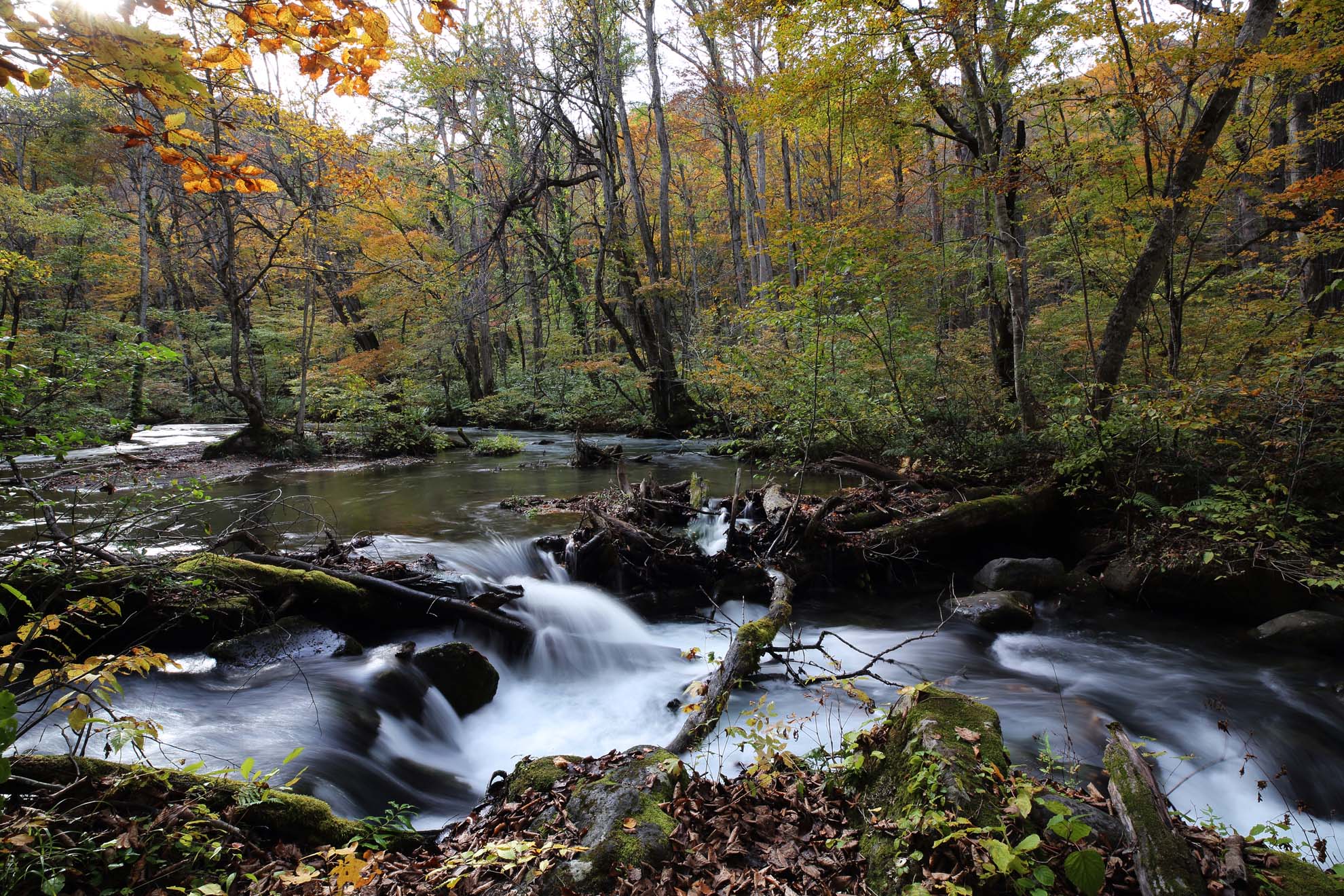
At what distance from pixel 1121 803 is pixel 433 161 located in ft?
73.6

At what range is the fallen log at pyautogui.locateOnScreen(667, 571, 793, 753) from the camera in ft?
12.7

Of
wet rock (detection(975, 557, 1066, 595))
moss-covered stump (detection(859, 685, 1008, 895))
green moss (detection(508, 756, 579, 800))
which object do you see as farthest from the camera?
wet rock (detection(975, 557, 1066, 595))

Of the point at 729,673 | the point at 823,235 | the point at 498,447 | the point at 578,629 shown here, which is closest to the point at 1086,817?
the point at 729,673

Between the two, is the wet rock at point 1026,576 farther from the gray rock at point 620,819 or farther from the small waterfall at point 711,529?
the gray rock at point 620,819

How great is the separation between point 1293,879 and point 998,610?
4.53 metres

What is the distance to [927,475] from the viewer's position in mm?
8945

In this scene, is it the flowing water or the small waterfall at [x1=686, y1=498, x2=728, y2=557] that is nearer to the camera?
the flowing water

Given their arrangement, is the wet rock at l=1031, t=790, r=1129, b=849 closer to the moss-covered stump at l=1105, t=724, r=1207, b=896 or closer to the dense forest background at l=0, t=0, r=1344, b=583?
the moss-covered stump at l=1105, t=724, r=1207, b=896

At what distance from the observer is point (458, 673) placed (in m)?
5.20

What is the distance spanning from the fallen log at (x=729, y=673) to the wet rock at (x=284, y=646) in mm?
3174

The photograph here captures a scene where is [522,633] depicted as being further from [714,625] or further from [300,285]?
[300,285]

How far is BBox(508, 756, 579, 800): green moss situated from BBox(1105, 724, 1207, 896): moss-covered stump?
2.84 meters

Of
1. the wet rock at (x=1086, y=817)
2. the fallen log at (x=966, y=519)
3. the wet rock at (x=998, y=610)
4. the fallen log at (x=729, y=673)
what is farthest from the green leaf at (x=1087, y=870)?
the fallen log at (x=966, y=519)

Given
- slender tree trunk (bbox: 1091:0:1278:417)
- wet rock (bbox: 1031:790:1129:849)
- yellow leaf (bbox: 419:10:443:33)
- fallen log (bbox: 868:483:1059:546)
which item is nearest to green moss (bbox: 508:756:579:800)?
wet rock (bbox: 1031:790:1129:849)
